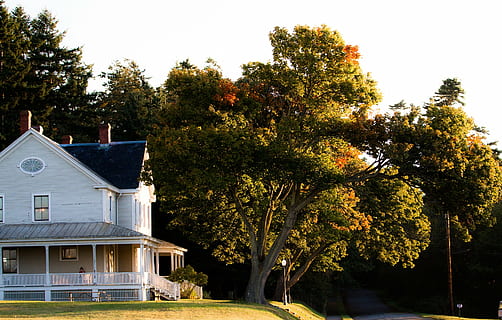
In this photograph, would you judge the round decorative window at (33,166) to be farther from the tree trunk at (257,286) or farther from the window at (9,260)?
the tree trunk at (257,286)

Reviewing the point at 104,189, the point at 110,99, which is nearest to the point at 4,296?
the point at 104,189

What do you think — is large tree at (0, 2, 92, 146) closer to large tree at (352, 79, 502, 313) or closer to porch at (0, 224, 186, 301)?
porch at (0, 224, 186, 301)

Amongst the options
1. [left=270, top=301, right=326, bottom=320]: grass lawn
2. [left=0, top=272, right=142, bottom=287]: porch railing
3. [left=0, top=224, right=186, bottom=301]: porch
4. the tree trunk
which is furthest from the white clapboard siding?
[left=270, top=301, right=326, bottom=320]: grass lawn

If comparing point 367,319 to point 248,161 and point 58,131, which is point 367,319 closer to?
point 248,161

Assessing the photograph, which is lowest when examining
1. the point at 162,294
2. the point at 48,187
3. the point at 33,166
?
the point at 162,294

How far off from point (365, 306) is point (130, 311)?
5334 cm

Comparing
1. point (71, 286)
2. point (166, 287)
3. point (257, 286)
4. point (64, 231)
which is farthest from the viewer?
point (166, 287)

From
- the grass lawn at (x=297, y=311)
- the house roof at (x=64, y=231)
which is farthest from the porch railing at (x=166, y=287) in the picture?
the grass lawn at (x=297, y=311)

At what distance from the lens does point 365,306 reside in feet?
259

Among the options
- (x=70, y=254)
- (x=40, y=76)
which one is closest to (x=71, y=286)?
(x=70, y=254)

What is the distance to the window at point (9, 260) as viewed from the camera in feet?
143

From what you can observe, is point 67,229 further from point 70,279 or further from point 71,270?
point 71,270

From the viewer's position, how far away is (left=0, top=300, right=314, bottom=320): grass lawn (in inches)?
1024

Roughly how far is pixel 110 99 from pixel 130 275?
3889cm
